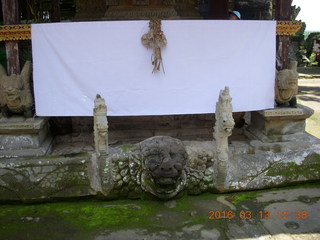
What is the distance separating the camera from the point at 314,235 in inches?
136

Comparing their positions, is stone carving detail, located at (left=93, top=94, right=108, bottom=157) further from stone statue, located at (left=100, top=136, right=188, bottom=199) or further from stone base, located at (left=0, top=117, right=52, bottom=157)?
stone base, located at (left=0, top=117, right=52, bottom=157)

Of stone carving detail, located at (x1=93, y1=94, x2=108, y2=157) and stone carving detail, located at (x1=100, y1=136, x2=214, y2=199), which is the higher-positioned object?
stone carving detail, located at (x1=93, y1=94, x2=108, y2=157)

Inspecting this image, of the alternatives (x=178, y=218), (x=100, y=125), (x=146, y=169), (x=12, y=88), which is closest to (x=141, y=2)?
(x=12, y=88)

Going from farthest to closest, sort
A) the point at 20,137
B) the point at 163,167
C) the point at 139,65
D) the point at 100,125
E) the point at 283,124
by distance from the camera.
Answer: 1. the point at 283,124
2. the point at 20,137
3. the point at 139,65
4. the point at 100,125
5. the point at 163,167

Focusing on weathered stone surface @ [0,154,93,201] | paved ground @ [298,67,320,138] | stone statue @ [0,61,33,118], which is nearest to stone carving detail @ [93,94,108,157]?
weathered stone surface @ [0,154,93,201]

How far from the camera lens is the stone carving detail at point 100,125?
4046 mm

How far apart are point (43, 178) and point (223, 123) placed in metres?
2.49

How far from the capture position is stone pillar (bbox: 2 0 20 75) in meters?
4.77

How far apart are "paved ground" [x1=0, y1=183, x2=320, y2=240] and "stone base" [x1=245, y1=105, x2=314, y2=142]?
1.11 metres

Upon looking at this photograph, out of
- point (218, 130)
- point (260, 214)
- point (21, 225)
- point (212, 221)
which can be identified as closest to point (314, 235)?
point (260, 214)

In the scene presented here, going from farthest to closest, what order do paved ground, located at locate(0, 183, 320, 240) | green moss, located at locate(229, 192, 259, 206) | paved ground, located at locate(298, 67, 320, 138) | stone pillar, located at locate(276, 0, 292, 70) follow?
1. paved ground, located at locate(298, 67, 320, 138)
2. stone pillar, located at locate(276, 0, 292, 70)
3. green moss, located at locate(229, 192, 259, 206)
4. paved ground, located at locate(0, 183, 320, 240)

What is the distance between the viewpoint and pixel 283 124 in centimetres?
530

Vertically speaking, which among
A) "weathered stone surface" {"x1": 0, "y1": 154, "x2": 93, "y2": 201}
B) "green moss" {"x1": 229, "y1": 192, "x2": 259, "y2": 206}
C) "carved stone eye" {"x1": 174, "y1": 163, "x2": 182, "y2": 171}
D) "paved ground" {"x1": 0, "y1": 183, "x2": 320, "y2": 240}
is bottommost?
"paved ground" {"x1": 0, "y1": 183, "x2": 320, "y2": 240}
